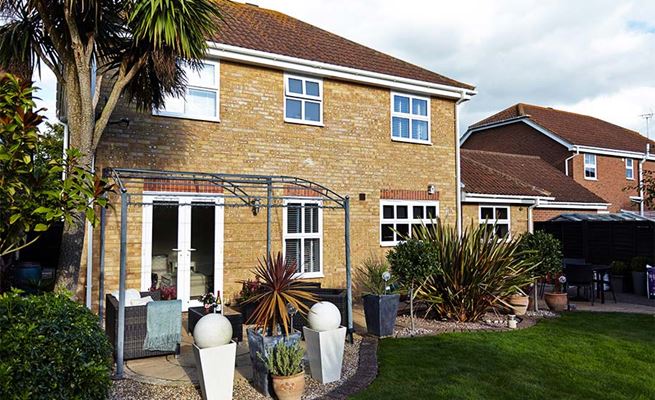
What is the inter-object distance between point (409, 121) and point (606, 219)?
728 cm

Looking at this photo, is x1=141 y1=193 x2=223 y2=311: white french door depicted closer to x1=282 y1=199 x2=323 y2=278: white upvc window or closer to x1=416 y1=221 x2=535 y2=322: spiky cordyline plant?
x1=282 y1=199 x2=323 y2=278: white upvc window

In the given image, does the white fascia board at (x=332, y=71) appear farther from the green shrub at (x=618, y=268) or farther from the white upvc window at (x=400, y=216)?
the green shrub at (x=618, y=268)

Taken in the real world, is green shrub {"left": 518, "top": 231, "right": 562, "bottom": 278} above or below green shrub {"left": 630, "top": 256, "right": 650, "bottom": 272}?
above

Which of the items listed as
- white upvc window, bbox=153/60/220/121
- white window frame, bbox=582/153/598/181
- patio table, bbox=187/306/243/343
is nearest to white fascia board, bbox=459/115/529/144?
white window frame, bbox=582/153/598/181

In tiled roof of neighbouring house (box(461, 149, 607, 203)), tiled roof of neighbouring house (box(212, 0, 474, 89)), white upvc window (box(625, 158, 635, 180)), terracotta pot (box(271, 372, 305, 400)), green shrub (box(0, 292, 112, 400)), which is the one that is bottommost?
terracotta pot (box(271, 372, 305, 400))

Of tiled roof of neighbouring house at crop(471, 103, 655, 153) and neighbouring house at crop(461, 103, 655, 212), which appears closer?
neighbouring house at crop(461, 103, 655, 212)

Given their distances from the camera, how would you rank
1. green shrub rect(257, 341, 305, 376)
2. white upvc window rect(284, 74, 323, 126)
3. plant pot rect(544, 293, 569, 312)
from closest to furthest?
1. green shrub rect(257, 341, 305, 376)
2. plant pot rect(544, 293, 569, 312)
3. white upvc window rect(284, 74, 323, 126)

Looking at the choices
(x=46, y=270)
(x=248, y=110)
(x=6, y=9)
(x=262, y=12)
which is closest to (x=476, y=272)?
(x=248, y=110)

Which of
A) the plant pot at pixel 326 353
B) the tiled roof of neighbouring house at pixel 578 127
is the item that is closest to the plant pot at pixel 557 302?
the plant pot at pixel 326 353

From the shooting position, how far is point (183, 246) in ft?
30.1

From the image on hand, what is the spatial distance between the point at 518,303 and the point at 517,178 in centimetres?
958

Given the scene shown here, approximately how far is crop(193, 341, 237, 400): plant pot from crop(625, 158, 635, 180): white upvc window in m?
24.0

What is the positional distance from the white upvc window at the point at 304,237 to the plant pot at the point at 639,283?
8.45 m

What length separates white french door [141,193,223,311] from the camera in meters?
8.84
